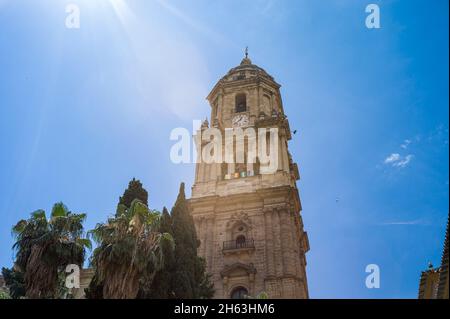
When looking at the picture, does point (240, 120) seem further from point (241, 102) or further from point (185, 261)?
point (185, 261)

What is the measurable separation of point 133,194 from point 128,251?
8.79 m

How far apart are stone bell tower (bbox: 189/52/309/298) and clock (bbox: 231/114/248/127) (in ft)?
0.29

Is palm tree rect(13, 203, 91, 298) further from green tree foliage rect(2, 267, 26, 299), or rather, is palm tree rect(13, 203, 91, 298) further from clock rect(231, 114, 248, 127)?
clock rect(231, 114, 248, 127)

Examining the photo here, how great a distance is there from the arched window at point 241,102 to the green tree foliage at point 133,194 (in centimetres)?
1803

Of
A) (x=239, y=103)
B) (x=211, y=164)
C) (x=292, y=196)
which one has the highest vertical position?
(x=239, y=103)

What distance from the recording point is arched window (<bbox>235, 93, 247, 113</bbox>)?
4506cm

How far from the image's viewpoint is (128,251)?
20.0 metres

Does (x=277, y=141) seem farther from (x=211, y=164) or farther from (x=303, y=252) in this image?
(x=303, y=252)

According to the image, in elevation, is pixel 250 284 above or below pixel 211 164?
below
